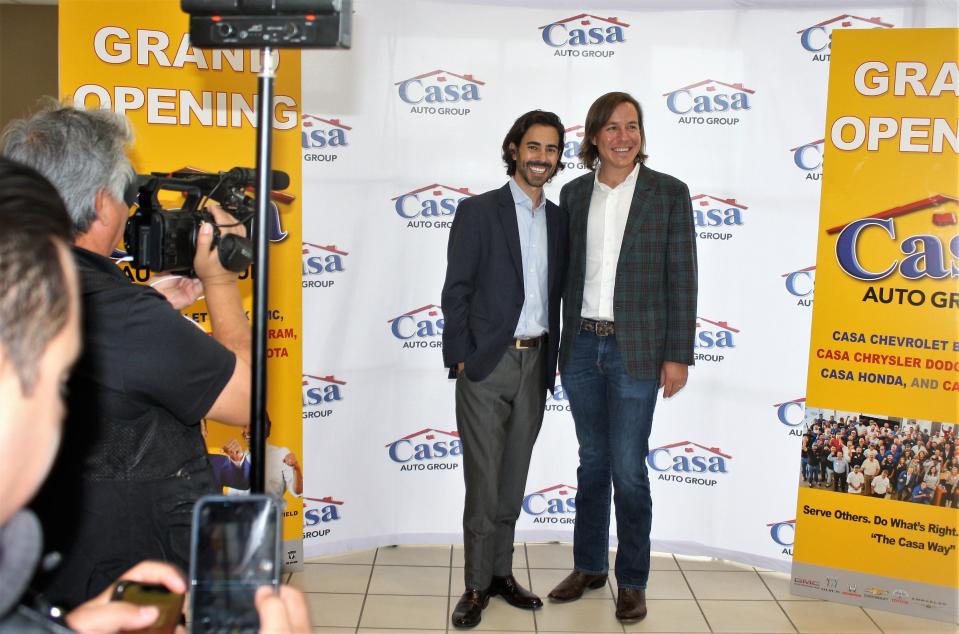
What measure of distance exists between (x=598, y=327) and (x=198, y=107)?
1.61m

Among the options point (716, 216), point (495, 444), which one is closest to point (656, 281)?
point (716, 216)

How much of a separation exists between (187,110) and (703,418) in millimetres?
2351

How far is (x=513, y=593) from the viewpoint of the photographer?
3391 mm

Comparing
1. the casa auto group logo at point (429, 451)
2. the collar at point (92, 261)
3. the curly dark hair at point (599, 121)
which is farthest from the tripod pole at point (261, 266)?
the casa auto group logo at point (429, 451)

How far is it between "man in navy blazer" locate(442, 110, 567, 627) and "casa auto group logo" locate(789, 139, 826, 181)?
100 cm

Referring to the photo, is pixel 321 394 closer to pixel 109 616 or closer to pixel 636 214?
pixel 636 214

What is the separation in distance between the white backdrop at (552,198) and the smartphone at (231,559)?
104 inches

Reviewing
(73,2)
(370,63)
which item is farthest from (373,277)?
(73,2)

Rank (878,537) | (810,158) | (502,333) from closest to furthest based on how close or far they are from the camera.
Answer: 1. (502,333)
2. (878,537)
3. (810,158)

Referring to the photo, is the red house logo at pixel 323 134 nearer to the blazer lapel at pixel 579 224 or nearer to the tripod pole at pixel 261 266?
the blazer lapel at pixel 579 224

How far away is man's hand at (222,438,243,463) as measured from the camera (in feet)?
11.2

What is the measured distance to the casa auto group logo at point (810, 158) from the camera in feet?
11.9

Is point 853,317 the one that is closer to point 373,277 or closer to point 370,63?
point 373,277

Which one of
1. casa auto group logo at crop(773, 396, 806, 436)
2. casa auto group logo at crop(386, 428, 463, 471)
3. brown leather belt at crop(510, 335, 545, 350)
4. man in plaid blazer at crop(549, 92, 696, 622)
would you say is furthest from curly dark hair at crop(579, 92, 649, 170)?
casa auto group logo at crop(386, 428, 463, 471)
